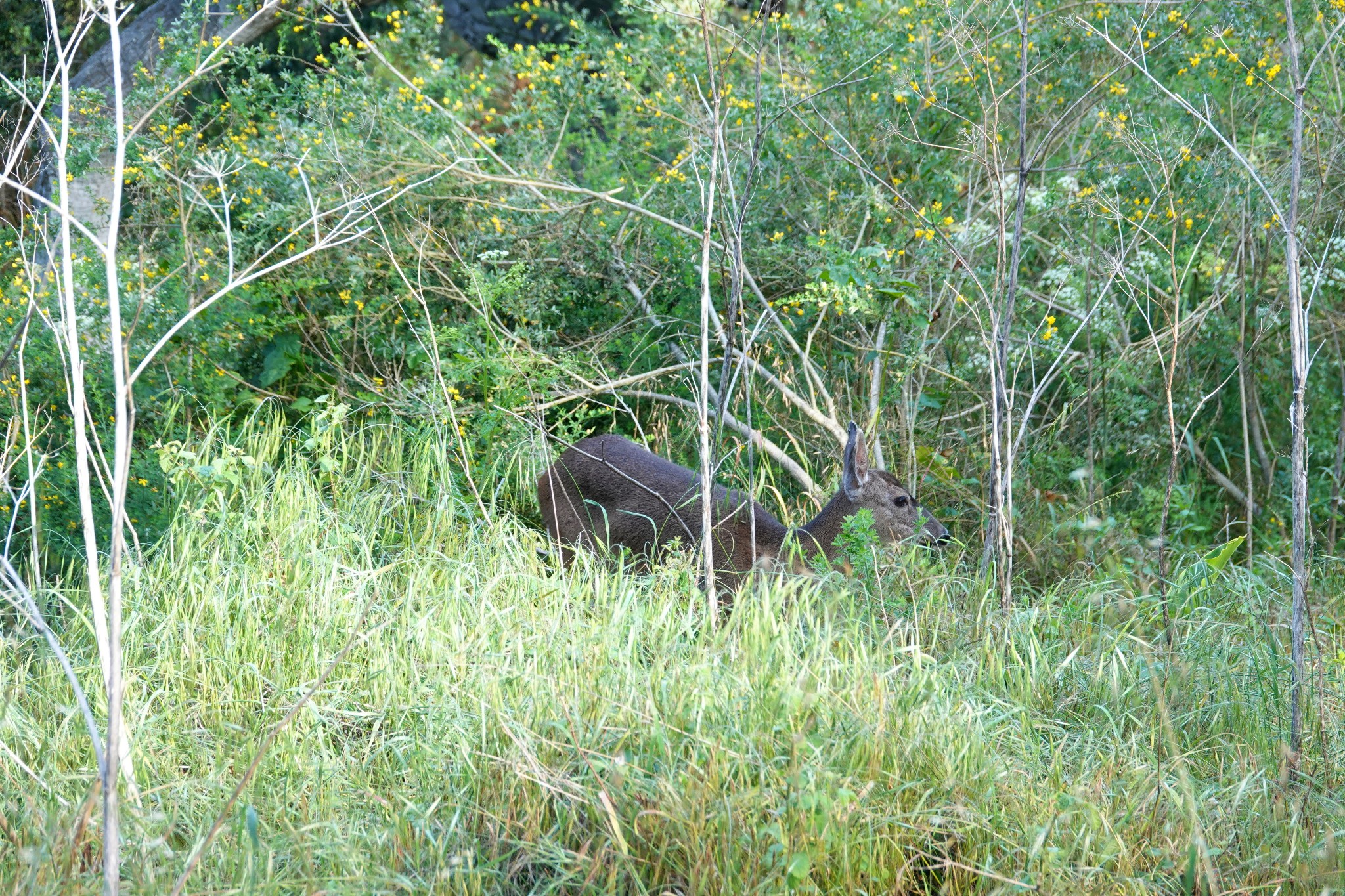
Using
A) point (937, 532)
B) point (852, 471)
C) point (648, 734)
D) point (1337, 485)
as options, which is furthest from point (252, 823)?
point (1337, 485)

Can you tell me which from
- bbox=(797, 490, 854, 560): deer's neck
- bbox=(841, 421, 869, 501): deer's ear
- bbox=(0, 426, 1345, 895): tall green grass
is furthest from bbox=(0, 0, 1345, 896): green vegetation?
bbox=(841, 421, 869, 501): deer's ear

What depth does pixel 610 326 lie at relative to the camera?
659 centimetres

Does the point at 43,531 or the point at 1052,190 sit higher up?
the point at 1052,190

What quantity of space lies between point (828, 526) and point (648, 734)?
6.55ft

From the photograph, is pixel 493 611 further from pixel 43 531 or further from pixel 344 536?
pixel 43 531

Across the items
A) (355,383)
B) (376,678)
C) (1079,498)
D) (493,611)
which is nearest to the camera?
(376,678)

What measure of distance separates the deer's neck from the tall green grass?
260 millimetres

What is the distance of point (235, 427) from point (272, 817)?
11.3 ft

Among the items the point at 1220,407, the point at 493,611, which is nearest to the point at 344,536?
the point at 493,611

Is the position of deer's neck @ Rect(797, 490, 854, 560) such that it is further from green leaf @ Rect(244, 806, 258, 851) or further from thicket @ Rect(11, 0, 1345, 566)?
green leaf @ Rect(244, 806, 258, 851)

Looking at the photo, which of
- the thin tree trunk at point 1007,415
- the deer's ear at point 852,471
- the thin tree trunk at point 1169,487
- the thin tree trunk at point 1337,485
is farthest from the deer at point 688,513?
the thin tree trunk at point 1337,485

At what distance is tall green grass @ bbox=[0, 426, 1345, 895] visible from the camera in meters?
2.72

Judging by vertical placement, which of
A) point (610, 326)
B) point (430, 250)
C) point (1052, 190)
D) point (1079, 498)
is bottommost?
point (1079, 498)

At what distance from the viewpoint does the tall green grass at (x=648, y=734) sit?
2719mm
